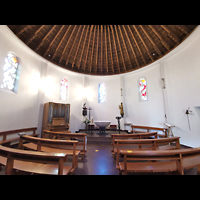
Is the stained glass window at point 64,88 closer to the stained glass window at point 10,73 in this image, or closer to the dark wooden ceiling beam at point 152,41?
the stained glass window at point 10,73

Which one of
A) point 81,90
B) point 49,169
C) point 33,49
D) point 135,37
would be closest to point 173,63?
point 135,37

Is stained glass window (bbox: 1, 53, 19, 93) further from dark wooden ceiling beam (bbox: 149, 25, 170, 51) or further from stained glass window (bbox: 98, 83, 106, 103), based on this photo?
dark wooden ceiling beam (bbox: 149, 25, 170, 51)

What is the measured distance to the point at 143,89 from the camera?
7570mm

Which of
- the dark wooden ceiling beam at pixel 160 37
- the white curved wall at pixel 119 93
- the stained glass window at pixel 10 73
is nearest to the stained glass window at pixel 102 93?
the white curved wall at pixel 119 93

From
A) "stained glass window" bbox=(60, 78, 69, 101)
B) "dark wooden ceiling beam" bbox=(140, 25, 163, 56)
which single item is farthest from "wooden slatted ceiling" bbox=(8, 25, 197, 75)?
"stained glass window" bbox=(60, 78, 69, 101)

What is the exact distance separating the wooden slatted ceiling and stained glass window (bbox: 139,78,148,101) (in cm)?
121

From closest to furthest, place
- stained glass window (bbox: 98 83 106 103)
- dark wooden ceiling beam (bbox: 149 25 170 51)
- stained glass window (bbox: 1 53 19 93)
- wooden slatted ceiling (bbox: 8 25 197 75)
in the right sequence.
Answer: stained glass window (bbox: 1 53 19 93), wooden slatted ceiling (bbox: 8 25 197 75), dark wooden ceiling beam (bbox: 149 25 170 51), stained glass window (bbox: 98 83 106 103)

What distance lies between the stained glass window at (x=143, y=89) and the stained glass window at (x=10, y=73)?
7.84 m

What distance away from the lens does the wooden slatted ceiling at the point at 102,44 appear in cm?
558

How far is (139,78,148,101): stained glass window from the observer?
7423 mm

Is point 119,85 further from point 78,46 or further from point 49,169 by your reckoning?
point 49,169

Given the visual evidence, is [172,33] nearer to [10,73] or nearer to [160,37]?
[160,37]

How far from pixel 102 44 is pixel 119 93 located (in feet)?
13.5
